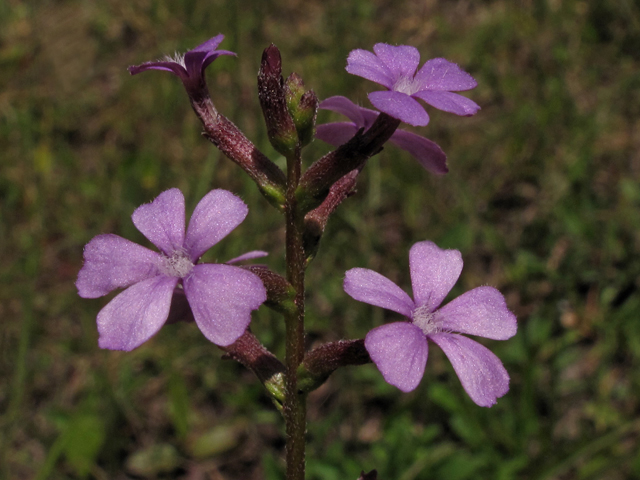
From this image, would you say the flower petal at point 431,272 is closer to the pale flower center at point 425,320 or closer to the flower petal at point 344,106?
the pale flower center at point 425,320

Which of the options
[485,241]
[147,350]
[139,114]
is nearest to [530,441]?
[485,241]

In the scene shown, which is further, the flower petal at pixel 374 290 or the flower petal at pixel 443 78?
the flower petal at pixel 443 78

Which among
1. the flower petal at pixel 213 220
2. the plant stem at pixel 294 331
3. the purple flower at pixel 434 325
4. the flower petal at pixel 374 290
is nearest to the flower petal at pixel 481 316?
the purple flower at pixel 434 325

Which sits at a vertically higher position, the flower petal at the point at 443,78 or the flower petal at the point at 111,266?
the flower petal at the point at 443,78

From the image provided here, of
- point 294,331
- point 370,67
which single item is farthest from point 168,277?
point 370,67

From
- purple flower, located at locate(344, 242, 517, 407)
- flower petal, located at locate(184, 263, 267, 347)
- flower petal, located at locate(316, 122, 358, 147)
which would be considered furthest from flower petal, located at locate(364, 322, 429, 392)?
flower petal, located at locate(316, 122, 358, 147)

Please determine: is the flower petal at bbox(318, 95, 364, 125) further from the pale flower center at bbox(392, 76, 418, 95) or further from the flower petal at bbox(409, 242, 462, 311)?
the flower petal at bbox(409, 242, 462, 311)
